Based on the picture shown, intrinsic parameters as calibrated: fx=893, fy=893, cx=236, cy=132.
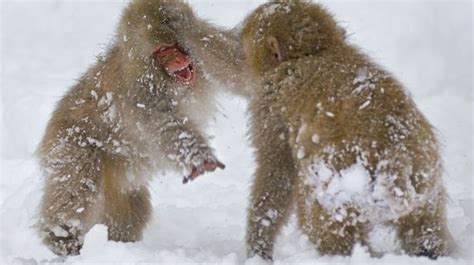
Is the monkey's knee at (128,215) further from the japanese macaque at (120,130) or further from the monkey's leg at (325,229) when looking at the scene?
the monkey's leg at (325,229)

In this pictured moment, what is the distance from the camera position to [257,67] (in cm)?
437

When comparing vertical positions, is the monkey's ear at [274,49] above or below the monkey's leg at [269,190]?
above

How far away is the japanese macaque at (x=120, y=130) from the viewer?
4.81 metres

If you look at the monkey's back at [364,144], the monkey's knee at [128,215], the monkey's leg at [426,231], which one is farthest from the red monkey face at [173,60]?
the monkey's leg at [426,231]

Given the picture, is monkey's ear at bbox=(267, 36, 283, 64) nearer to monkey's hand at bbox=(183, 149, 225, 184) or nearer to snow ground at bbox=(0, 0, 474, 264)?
monkey's hand at bbox=(183, 149, 225, 184)

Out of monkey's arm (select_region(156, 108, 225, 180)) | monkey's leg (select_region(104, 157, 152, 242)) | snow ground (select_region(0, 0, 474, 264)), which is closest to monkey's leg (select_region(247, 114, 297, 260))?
snow ground (select_region(0, 0, 474, 264))

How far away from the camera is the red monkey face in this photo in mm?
4754

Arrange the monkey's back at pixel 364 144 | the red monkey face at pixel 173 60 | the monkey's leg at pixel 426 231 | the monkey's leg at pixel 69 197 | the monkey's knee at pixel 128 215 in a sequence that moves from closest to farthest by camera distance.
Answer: the monkey's back at pixel 364 144, the monkey's leg at pixel 426 231, the red monkey face at pixel 173 60, the monkey's leg at pixel 69 197, the monkey's knee at pixel 128 215

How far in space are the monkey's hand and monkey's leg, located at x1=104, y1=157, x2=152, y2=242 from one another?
0.67 metres

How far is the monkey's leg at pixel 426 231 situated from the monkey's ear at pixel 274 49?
3.26 feet

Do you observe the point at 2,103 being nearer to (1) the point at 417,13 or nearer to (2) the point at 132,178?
(2) the point at 132,178

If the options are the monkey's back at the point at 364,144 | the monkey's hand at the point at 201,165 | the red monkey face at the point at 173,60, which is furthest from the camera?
the red monkey face at the point at 173,60

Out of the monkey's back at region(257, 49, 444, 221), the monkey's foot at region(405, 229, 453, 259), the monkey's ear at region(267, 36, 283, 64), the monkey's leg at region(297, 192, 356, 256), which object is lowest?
the monkey's foot at region(405, 229, 453, 259)

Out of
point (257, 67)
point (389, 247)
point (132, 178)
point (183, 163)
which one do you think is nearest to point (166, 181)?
point (132, 178)
